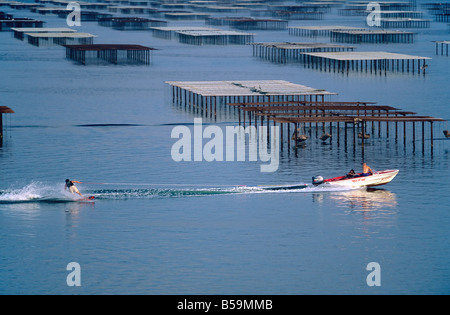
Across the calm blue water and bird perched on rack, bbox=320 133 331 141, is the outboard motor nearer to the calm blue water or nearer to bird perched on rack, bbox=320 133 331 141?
the calm blue water

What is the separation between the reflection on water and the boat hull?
0.71 m

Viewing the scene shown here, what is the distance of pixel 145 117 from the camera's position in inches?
5487

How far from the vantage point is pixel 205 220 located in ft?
255

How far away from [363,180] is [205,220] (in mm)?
18642

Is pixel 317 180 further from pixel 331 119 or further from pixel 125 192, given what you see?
pixel 331 119

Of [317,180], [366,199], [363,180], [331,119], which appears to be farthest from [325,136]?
[366,199]

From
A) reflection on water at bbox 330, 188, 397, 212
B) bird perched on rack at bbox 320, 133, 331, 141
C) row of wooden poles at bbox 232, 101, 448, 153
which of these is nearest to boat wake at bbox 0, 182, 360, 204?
reflection on water at bbox 330, 188, 397, 212

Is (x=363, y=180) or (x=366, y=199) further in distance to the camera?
(x=363, y=180)

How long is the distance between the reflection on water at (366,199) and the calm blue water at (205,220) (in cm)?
19

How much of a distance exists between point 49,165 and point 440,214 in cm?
4407

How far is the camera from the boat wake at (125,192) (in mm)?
83938

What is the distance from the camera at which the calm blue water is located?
208 feet

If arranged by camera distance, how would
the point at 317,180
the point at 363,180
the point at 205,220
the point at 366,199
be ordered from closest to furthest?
the point at 205,220, the point at 366,199, the point at 317,180, the point at 363,180

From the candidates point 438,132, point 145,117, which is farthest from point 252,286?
point 145,117
